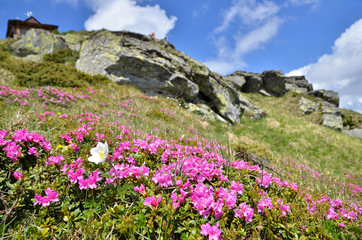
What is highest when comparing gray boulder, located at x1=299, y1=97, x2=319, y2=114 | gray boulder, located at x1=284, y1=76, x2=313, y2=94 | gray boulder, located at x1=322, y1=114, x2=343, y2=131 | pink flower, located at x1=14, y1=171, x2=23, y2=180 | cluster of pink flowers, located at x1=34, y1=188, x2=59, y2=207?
gray boulder, located at x1=284, y1=76, x2=313, y2=94

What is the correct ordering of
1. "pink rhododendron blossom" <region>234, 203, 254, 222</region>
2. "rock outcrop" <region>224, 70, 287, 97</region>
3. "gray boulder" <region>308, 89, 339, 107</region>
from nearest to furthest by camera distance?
"pink rhododendron blossom" <region>234, 203, 254, 222</region>
"gray boulder" <region>308, 89, 339, 107</region>
"rock outcrop" <region>224, 70, 287, 97</region>

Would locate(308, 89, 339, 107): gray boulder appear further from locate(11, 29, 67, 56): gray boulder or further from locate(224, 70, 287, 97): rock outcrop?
locate(11, 29, 67, 56): gray boulder

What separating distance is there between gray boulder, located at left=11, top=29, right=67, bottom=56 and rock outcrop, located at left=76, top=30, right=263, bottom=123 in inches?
204

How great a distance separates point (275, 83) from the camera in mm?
27688

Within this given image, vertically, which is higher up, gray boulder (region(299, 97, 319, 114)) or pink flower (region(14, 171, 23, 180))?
gray boulder (region(299, 97, 319, 114))

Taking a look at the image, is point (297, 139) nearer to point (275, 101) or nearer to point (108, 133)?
point (108, 133)

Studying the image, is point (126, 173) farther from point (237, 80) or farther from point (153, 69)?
point (237, 80)

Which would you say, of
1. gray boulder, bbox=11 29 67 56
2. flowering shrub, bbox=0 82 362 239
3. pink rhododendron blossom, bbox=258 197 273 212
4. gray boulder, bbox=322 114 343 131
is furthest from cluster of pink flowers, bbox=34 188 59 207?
gray boulder, bbox=322 114 343 131

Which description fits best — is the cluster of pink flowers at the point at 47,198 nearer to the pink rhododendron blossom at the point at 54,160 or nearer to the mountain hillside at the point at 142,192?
the mountain hillside at the point at 142,192

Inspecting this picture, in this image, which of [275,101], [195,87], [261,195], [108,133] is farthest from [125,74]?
[275,101]

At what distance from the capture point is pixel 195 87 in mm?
13445

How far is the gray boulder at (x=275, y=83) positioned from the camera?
89.8 feet

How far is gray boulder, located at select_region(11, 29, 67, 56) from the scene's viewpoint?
52.4 feet

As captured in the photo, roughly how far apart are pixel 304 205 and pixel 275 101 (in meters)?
26.3
